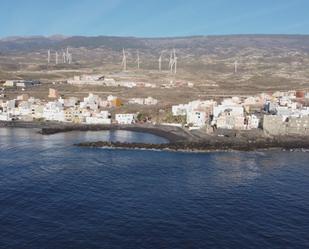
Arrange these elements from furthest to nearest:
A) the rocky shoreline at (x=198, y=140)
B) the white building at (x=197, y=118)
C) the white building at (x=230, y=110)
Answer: the white building at (x=230, y=110) < the white building at (x=197, y=118) < the rocky shoreline at (x=198, y=140)

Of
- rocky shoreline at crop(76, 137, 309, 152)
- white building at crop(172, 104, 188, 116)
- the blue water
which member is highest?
white building at crop(172, 104, 188, 116)

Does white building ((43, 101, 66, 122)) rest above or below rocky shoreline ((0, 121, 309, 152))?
above

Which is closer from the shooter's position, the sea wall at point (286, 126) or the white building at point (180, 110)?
the sea wall at point (286, 126)

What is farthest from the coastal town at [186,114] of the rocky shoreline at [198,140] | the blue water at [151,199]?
the blue water at [151,199]

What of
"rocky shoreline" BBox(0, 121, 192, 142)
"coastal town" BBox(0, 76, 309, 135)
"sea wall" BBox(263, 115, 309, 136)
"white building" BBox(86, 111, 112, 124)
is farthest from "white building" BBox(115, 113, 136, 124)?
"sea wall" BBox(263, 115, 309, 136)

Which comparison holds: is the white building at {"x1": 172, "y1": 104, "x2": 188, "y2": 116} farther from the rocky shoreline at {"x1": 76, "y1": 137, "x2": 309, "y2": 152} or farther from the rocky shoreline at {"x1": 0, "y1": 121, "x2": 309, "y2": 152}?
the rocky shoreline at {"x1": 76, "y1": 137, "x2": 309, "y2": 152}

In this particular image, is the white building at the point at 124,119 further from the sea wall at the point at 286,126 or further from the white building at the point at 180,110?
the sea wall at the point at 286,126

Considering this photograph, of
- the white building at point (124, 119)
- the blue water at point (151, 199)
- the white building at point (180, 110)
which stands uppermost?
the white building at point (180, 110)
